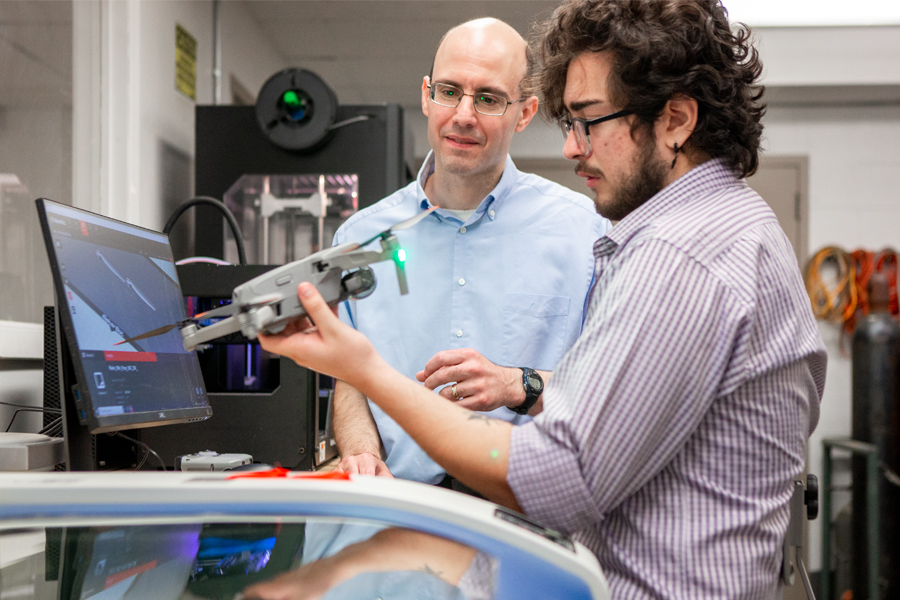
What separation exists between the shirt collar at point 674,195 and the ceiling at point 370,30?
7.42ft

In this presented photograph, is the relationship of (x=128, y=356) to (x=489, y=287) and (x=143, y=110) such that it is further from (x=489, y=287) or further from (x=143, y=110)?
(x=143, y=110)

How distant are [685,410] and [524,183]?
39.1 inches

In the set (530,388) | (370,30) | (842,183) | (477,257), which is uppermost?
(370,30)

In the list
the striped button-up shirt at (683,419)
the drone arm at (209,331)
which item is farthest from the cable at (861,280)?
the drone arm at (209,331)

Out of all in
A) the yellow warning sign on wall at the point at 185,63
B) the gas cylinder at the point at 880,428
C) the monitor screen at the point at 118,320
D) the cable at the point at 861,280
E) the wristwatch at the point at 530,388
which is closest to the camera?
the monitor screen at the point at 118,320

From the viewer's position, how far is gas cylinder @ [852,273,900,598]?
11.5ft

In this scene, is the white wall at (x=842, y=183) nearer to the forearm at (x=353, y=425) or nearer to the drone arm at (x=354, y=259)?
the forearm at (x=353, y=425)

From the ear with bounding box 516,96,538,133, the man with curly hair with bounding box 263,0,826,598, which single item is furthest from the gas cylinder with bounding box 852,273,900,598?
the man with curly hair with bounding box 263,0,826,598

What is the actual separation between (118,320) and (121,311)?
19 millimetres

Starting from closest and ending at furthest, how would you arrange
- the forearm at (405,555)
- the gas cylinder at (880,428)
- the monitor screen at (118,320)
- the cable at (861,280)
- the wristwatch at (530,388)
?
the forearm at (405,555), the monitor screen at (118,320), the wristwatch at (530,388), the gas cylinder at (880,428), the cable at (861,280)

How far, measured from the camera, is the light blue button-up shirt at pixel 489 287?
1542 mm

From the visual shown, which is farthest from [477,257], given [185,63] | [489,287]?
[185,63]

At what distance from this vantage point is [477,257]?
1584 millimetres

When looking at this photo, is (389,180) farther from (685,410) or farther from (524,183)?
(685,410)
